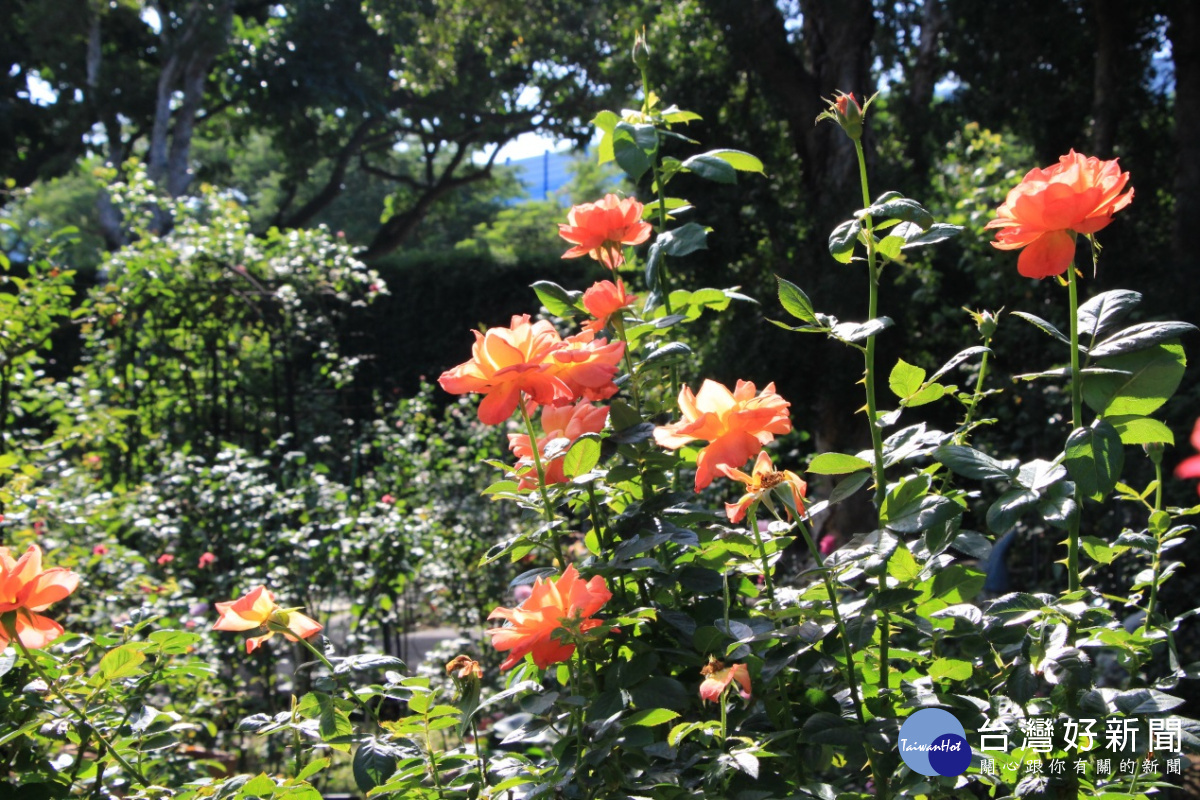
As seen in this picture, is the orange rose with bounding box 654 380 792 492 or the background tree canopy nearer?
the orange rose with bounding box 654 380 792 492

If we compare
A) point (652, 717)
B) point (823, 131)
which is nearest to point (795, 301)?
Result: point (652, 717)

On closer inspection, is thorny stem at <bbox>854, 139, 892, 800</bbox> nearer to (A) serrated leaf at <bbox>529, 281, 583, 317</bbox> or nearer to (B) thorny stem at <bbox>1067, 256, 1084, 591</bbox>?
(B) thorny stem at <bbox>1067, 256, 1084, 591</bbox>

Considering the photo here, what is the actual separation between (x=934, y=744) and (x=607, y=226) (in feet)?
2.16

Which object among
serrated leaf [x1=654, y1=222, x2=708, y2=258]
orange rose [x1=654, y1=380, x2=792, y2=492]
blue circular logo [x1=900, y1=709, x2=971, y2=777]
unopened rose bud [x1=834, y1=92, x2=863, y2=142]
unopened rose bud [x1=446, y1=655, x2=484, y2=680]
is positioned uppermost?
unopened rose bud [x1=834, y1=92, x2=863, y2=142]

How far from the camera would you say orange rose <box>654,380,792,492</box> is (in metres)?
0.83

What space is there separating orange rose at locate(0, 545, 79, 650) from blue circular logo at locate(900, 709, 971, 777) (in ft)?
2.57

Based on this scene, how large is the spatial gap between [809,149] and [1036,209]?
12.1ft

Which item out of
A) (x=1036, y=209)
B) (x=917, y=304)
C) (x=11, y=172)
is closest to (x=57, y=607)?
(x=1036, y=209)

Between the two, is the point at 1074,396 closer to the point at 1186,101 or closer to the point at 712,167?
the point at 712,167

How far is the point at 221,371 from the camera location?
4578mm

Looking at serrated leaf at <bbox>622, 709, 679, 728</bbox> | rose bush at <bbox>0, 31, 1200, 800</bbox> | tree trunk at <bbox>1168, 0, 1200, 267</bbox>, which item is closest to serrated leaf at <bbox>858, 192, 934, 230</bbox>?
rose bush at <bbox>0, 31, 1200, 800</bbox>

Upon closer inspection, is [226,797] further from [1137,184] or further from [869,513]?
[1137,184]

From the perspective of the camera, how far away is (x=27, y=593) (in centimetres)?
91

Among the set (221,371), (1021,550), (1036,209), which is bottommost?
(1021,550)
